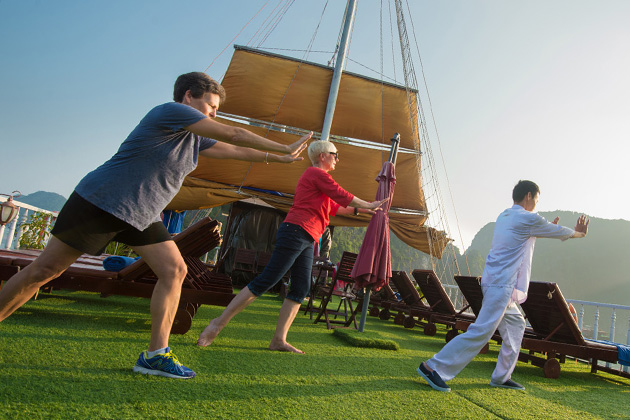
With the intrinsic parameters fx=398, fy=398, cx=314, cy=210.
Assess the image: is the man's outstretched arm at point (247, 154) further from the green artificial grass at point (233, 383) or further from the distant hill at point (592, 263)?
the distant hill at point (592, 263)

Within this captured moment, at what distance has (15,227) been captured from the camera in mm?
7391

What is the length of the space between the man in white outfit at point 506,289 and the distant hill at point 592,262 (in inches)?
4820

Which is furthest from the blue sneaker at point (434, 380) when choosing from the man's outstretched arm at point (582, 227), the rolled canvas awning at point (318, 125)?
the rolled canvas awning at point (318, 125)

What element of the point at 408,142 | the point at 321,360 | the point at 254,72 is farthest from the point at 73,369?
the point at 408,142

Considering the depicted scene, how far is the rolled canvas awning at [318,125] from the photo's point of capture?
47.3 ft

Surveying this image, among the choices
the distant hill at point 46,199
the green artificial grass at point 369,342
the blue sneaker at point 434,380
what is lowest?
the green artificial grass at point 369,342

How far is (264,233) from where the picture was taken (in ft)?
47.1

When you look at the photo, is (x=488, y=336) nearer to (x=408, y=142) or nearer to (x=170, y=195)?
(x=170, y=195)

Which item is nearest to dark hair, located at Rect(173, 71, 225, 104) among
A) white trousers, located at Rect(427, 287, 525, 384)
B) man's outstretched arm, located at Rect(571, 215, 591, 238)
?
white trousers, located at Rect(427, 287, 525, 384)

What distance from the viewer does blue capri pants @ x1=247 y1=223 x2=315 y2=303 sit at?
310cm

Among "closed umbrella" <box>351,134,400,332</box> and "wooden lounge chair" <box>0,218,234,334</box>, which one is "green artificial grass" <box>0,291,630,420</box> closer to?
"wooden lounge chair" <box>0,218,234,334</box>

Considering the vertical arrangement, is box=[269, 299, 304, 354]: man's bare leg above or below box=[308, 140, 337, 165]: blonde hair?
below

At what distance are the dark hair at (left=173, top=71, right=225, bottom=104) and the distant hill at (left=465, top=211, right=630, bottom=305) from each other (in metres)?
124

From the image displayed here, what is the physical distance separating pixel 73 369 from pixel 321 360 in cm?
177
